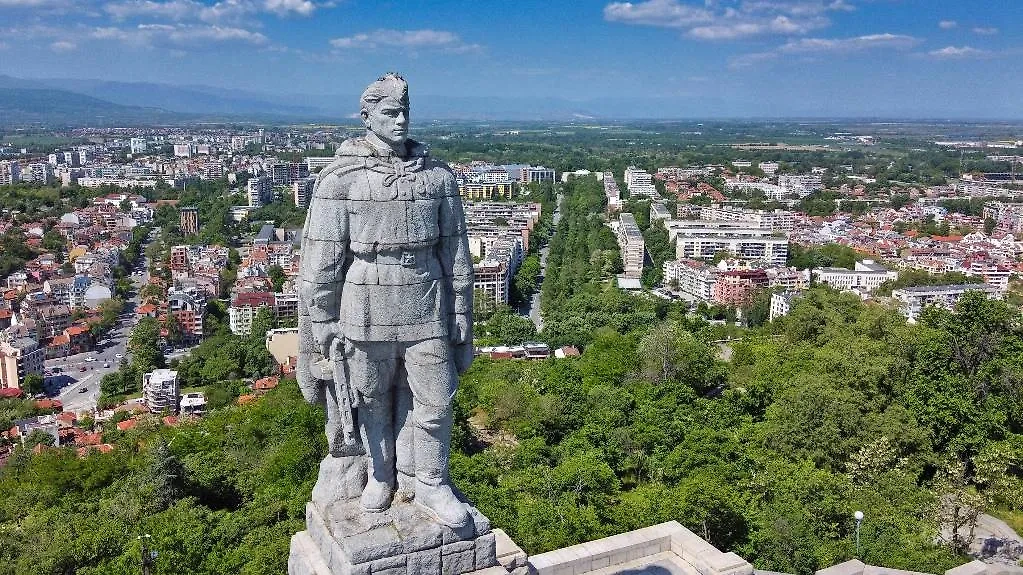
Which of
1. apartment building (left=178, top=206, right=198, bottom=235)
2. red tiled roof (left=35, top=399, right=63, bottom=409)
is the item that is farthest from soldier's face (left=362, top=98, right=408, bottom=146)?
apartment building (left=178, top=206, right=198, bottom=235)

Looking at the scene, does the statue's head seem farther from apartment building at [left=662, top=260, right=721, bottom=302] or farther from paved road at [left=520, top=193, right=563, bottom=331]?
apartment building at [left=662, top=260, right=721, bottom=302]

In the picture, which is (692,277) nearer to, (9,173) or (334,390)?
(334,390)

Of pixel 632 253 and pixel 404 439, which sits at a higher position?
pixel 404 439

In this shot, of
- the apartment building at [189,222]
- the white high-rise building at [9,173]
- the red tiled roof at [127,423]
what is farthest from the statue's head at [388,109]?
the white high-rise building at [9,173]

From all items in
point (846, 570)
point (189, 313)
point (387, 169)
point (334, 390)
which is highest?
point (387, 169)

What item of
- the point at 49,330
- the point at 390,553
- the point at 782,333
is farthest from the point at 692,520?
the point at 49,330

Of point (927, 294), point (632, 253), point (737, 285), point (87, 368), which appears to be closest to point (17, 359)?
point (87, 368)
